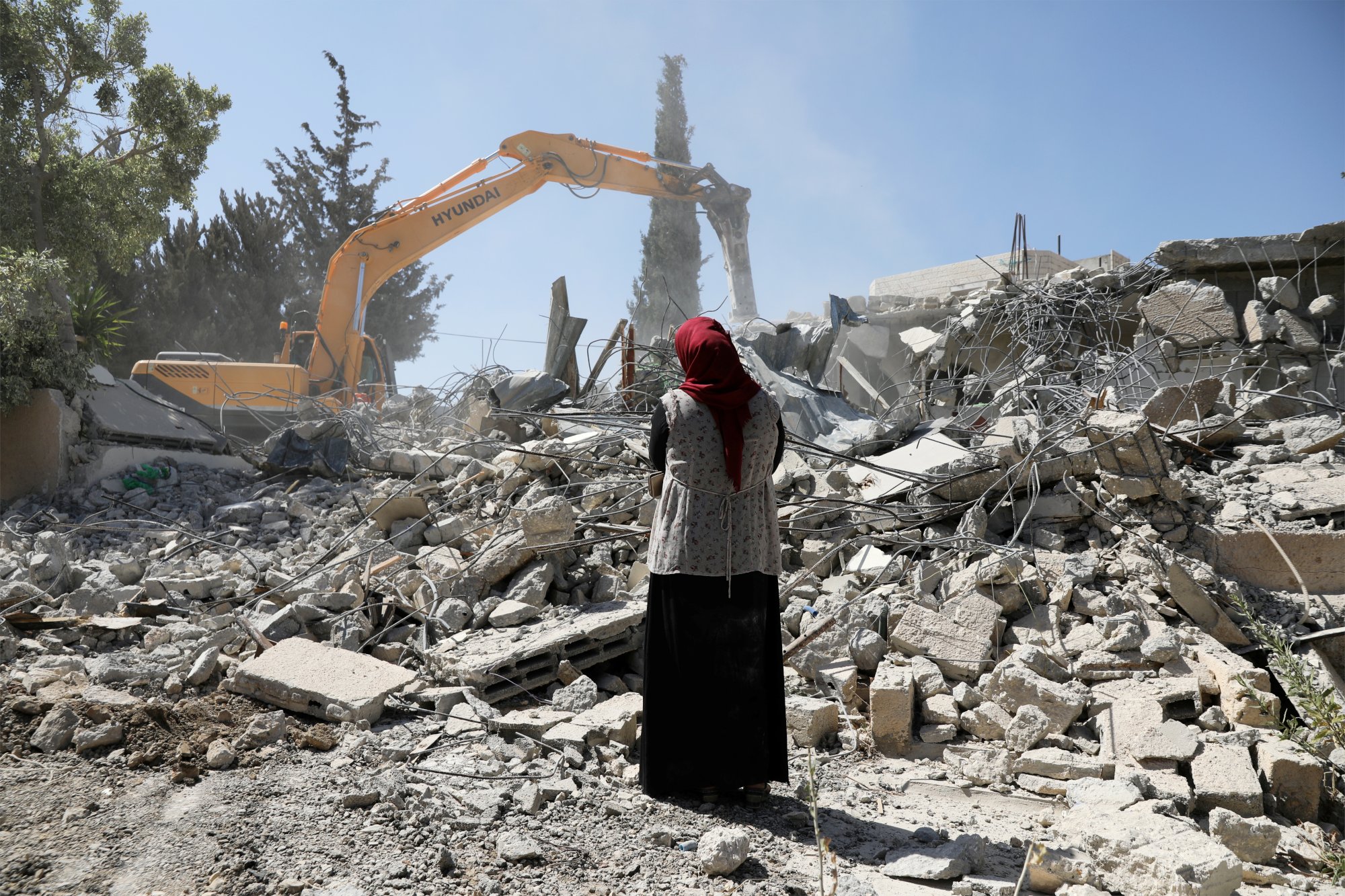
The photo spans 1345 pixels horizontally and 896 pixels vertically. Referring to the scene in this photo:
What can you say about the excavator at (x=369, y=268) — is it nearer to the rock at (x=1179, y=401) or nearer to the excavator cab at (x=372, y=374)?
the excavator cab at (x=372, y=374)

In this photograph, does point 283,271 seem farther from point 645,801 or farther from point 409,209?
point 645,801

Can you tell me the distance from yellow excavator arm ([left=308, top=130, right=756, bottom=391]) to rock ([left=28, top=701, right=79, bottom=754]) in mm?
8114

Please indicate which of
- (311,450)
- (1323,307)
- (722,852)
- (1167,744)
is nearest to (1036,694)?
(1167,744)

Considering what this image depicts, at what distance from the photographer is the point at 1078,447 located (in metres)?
4.98

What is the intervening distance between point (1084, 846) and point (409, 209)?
11.1 metres

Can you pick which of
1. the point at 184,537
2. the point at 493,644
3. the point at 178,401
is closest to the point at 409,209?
the point at 178,401

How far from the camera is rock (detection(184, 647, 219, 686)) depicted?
3883 mm

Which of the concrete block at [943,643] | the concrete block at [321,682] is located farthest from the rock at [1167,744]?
the concrete block at [321,682]

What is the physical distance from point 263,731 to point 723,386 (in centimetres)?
229

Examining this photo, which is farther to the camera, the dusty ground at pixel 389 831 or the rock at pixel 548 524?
the rock at pixel 548 524

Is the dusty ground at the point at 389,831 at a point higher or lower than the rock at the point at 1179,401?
lower

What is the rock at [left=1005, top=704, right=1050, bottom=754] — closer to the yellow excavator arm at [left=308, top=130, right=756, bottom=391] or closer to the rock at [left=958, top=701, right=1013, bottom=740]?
the rock at [left=958, top=701, right=1013, bottom=740]

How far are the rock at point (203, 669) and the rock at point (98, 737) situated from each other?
0.61 m

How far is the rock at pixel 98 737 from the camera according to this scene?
319 centimetres
